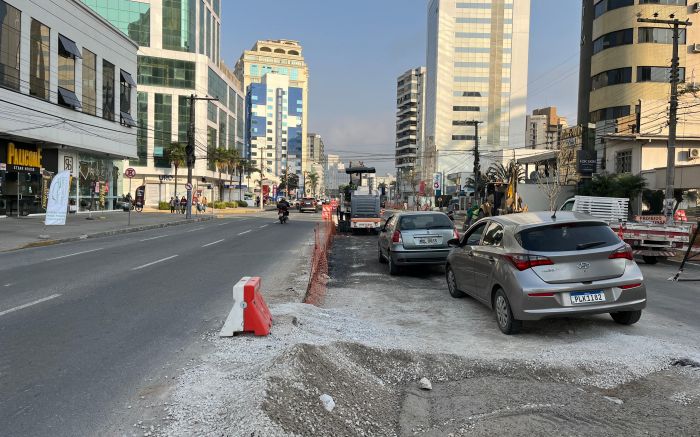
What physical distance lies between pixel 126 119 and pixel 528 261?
41028 mm

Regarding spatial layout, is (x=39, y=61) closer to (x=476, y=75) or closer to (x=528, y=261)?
(x=528, y=261)

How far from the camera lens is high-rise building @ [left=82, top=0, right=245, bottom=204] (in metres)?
65.8

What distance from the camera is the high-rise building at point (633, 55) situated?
40.5 meters

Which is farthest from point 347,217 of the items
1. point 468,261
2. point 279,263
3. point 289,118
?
point 289,118

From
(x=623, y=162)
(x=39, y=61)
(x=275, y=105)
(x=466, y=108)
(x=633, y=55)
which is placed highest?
(x=275, y=105)

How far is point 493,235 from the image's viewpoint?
25.0 feet

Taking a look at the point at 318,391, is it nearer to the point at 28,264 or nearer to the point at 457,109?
the point at 28,264

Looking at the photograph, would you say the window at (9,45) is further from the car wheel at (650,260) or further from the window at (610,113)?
the window at (610,113)

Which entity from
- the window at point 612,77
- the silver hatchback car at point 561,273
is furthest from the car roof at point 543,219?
the window at point 612,77

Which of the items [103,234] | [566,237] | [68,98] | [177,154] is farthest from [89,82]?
[566,237]

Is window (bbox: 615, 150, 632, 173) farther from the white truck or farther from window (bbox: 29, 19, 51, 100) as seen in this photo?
window (bbox: 29, 19, 51, 100)

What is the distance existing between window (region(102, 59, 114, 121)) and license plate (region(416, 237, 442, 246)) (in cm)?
3387

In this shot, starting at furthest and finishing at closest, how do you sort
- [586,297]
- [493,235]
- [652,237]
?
[652,237]
[493,235]
[586,297]

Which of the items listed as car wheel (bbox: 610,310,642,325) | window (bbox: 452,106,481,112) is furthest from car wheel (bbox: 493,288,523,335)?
window (bbox: 452,106,481,112)
